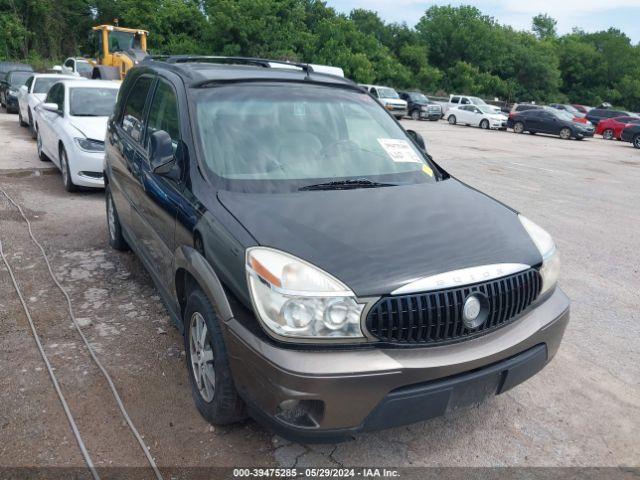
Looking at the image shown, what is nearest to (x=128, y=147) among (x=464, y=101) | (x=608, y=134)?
(x=608, y=134)

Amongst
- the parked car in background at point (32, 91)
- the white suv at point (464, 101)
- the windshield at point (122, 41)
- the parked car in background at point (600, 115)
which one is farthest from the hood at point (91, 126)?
the parked car in background at point (600, 115)

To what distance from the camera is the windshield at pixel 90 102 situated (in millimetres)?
8539

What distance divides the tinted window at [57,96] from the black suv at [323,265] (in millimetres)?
5763

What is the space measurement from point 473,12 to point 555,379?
6968 cm

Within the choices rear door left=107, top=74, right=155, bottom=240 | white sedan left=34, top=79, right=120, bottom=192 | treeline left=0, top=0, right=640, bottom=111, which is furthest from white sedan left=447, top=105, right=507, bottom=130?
rear door left=107, top=74, right=155, bottom=240

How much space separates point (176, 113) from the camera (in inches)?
137

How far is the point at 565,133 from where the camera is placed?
26688 mm

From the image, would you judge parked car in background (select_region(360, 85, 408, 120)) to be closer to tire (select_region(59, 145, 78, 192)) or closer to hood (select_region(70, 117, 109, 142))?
hood (select_region(70, 117, 109, 142))

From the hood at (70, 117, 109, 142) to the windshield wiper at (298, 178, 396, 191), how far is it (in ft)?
18.1

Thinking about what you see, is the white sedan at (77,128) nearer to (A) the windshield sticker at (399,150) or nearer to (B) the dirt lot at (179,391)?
(B) the dirt lot at (179,391)

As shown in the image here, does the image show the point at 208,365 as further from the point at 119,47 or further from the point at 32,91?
the point at 119,47

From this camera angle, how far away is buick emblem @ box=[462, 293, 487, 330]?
243cm

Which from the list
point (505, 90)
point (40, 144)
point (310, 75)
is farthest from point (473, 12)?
point (310, 75)

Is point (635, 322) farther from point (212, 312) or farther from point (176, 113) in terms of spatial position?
point (176, 113)
